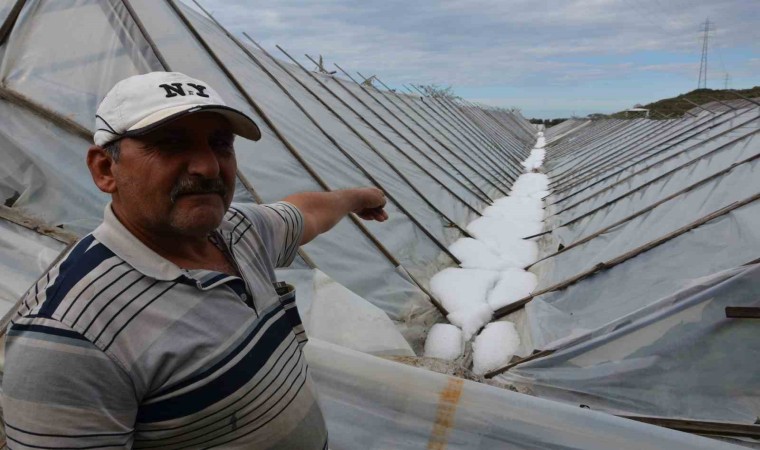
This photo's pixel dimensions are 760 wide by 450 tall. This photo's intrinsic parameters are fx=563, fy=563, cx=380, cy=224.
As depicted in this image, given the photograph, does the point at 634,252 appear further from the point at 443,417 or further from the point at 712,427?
the point at 443,417

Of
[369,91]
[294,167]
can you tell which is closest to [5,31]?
[294,167]

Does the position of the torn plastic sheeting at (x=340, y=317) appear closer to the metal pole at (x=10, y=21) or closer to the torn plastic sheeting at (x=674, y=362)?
the torn plastic sheeting at (x=674, y=362)

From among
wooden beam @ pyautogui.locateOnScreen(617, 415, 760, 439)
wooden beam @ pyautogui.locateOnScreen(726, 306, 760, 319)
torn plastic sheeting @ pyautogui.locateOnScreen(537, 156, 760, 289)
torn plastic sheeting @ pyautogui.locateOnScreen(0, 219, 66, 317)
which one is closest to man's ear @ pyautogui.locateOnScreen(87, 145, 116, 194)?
torn plastic sheeting @ pyautogui.locateOnScreen(0, 219, 66, 317)

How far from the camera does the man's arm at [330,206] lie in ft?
8.21

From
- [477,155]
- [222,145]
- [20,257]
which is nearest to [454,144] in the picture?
[477,155]

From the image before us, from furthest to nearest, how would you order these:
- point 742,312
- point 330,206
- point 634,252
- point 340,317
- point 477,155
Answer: point 477,155
point 634,252
point 340,317
point 742,312
point 330,206

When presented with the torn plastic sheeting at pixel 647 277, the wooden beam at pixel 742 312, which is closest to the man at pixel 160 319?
the wooden beam at pixel 742 312

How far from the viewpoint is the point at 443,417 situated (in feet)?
8.24

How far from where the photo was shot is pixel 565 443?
7.84 feet

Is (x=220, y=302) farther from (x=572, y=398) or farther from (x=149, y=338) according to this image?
(x=572, y=398)

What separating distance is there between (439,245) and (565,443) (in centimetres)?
529

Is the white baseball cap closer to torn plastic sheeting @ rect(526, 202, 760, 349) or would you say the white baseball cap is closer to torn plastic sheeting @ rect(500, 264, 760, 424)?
torn plastic sheeting @ rect(500, 264, 760, 424)

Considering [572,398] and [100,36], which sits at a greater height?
[100,36]

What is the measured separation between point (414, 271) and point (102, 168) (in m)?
5.40
